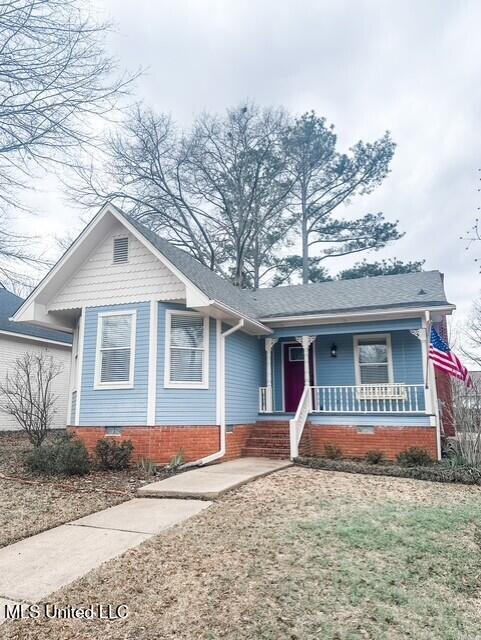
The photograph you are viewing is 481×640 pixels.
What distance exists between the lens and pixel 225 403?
1095 centimetres

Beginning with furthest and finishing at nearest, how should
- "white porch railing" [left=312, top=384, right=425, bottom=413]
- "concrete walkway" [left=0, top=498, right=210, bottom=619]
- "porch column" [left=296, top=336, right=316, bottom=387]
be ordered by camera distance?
"porch column" [left=296, top=336, right=316, bottom=387]
"white porch railing" [left=312, top=384, right=425, bottom=413]
"concrete walkway" [left=0, top=498, right=210, bottom=619]

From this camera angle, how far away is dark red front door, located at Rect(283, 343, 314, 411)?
1388 cm

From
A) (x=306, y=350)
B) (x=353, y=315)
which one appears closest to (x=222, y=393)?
(x=306, y=350)

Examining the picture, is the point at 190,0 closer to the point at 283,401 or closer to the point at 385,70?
the point at 385,70

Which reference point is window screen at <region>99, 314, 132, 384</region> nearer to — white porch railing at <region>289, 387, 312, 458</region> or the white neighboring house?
white porch railing at <region>289, 387, 312, 458</region>

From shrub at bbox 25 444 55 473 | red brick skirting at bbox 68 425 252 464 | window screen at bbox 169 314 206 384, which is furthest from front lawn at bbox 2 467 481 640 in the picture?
window screen at bbox 169 314 206 384

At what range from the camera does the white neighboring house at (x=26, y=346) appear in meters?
16.8

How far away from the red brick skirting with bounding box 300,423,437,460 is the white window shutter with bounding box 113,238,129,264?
20.3 feet

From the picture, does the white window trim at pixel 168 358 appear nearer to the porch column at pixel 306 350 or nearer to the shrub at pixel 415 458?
the porch column at pixel 306 350

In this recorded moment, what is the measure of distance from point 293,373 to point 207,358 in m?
4.11

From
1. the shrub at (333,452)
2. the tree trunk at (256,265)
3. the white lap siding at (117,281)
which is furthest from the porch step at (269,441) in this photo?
the tree trunk at (256,265)

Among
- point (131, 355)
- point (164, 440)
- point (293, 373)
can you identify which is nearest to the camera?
point (164, 440)

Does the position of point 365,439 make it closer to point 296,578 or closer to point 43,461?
point 43,461

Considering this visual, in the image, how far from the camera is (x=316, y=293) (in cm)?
1535
